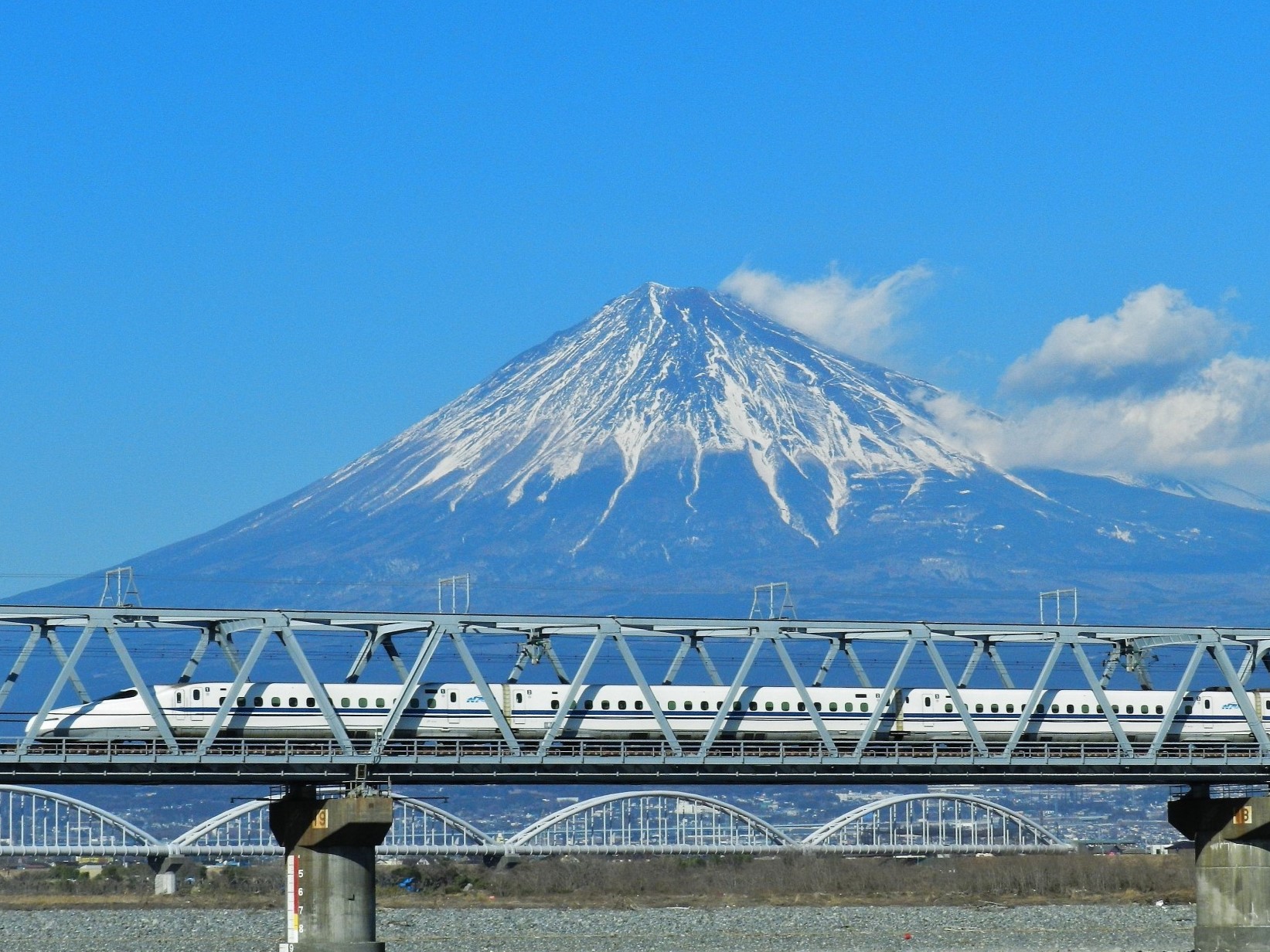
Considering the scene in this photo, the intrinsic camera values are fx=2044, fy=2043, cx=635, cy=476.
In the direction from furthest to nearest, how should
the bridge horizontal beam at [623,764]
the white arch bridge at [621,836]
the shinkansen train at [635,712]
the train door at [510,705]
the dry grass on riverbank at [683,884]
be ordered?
the white arch bridge at [621,836]
the dry grass on riverbank at [683,884]
the train door at [510,705]
the shinkansen train at [635,712]
the bridge horizontal beam at [623,764]

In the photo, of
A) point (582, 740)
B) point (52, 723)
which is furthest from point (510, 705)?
point (52, 723)

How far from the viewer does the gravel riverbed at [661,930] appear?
97.4m

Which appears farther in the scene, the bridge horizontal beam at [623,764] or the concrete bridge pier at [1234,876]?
the concrete bridge pier at [1234,876]

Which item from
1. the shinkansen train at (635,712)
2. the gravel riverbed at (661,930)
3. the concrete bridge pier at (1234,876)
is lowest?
the gravel riverbed at (661,930)

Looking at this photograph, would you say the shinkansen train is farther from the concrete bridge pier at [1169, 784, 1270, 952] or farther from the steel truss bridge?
the concrete bridge pier at [1169, 784, 1270, 952]

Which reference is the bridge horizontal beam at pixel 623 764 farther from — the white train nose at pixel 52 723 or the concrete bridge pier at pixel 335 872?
the concrete bridge pier at pixel 335 872

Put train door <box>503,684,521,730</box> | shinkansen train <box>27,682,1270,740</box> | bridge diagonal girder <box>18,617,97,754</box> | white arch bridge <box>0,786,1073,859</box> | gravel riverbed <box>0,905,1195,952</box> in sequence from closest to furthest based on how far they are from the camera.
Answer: bridge diagonal girder <box>18,617,97,754</box> < shinkansen train <box>27,682,1270,740</box> < train door <box>503,684,521,730</box> < gravel riverbed <box>0,905,1195,952</box> < white arch bridge <box>0,786,1073,859</box>

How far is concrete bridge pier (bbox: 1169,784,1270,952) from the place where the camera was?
81.8 meters

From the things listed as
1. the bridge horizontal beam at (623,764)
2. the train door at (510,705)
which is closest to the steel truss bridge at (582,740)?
the bridge horizontal beam at (623,764)

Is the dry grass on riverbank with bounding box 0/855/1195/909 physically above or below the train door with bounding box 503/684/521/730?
below

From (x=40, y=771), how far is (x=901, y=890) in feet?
251

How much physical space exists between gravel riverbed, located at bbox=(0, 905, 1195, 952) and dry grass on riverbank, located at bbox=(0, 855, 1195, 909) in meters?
5.81

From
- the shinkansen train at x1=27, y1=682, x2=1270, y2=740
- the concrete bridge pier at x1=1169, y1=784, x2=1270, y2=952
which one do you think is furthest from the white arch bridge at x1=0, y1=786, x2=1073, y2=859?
the concrete bridge pier at x1=1169, y1=784, x2=1270, y2=952

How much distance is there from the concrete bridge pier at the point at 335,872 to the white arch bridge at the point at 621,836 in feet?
232
